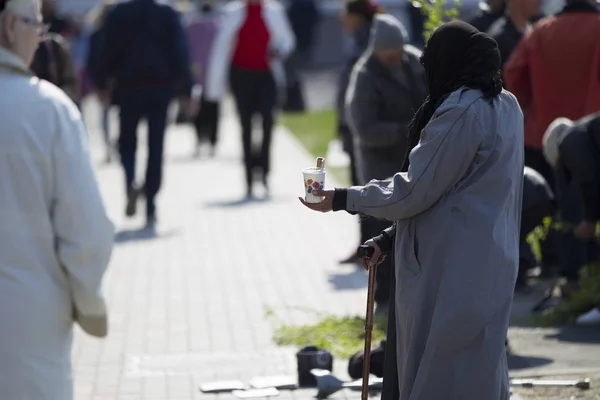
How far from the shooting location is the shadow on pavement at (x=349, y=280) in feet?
31.5

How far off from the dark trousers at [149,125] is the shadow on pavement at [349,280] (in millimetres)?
2691

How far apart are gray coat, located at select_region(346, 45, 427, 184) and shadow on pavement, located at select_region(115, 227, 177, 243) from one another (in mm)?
3790

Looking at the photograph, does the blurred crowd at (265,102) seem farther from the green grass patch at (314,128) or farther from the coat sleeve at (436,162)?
the green grass patch at (314,128)

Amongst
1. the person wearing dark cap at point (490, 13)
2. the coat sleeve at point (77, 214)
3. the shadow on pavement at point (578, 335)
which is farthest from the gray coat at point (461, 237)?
the person wearing dark cap at point (490, 13)

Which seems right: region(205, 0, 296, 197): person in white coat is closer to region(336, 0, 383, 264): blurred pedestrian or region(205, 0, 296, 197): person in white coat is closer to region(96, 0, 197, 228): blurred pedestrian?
region(96, 0, 197, 228): blurred pedestrian

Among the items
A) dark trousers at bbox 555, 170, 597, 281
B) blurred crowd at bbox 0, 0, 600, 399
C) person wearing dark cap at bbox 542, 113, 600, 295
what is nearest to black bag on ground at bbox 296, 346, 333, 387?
blurred crowd at bbox 0, 0, 600, 399

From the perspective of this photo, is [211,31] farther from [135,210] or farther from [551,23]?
[551,23]

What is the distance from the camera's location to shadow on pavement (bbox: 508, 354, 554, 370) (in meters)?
7.17

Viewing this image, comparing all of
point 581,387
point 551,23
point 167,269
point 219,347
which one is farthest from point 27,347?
point 167,269

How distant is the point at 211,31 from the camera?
69.3 feet

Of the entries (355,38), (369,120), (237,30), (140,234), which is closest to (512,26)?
(355,38)

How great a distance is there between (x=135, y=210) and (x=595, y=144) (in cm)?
617

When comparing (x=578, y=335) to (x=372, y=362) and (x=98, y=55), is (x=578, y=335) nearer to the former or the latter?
(x=372, y=362)

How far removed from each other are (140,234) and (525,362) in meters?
5.54
